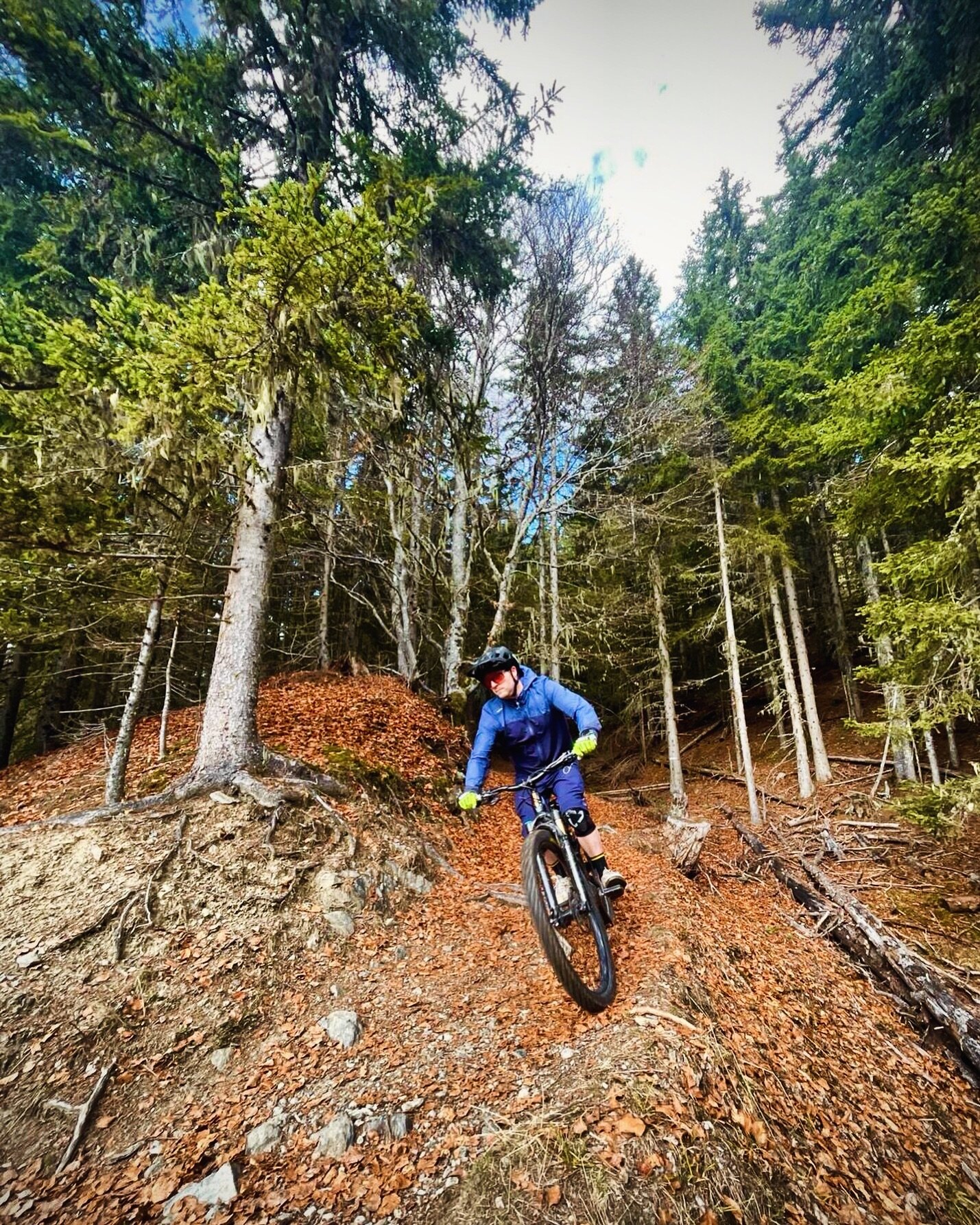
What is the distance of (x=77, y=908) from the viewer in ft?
12.9

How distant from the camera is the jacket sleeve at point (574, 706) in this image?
13.1ft

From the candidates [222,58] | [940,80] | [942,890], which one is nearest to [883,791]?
[942,890]

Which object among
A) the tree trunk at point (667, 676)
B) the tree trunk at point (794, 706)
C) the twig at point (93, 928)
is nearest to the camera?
the twig at point (93, 928)

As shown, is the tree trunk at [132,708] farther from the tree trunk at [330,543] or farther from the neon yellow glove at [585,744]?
the neon yellow glove at [585,744]

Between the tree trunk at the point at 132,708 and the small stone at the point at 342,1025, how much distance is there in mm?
3367

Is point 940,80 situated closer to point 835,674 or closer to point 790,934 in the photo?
point 835,674

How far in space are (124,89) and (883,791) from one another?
67.2ft

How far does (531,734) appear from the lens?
14.3 feet

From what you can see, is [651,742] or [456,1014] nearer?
[456,1014]

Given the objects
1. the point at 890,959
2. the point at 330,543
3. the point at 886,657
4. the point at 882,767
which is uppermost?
the point at 330,543

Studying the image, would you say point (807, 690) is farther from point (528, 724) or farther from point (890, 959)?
point (528, 724)

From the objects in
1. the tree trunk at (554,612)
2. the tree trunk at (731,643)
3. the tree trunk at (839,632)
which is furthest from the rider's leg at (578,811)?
the tree trunk at (839,632)

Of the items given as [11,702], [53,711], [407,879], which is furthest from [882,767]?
[11,702]

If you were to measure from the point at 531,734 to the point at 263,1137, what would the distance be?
2958mm
